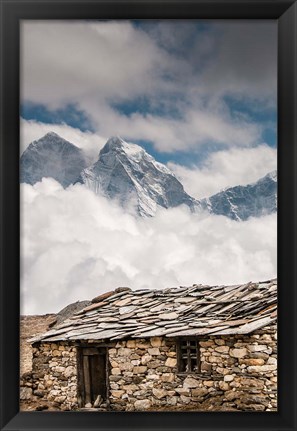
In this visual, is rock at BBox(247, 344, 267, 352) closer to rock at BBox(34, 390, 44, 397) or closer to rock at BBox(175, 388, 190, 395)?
rock at BBox(175, 388, 190, 395)

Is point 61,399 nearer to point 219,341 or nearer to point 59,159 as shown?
point 219,341

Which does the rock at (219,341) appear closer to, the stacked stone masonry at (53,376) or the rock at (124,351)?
the rock at (124,351)

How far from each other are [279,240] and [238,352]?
70.4 inches

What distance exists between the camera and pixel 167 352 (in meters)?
3.04

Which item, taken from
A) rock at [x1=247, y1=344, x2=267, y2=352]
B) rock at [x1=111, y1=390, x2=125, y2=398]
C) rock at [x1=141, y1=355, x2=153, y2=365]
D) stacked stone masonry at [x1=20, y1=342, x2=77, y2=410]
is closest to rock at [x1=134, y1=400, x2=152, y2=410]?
rock at [x1=111, y1=390, x2=125, y2=398]

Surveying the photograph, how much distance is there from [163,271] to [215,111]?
121 cm

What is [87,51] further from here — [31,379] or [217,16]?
[31,379]

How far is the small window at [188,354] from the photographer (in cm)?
295

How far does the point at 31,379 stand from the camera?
3.21 meters

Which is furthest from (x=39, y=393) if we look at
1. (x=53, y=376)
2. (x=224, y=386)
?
(x=224, y=386)

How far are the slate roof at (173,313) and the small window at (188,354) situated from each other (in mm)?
65

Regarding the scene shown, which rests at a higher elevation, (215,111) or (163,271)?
(215,111)

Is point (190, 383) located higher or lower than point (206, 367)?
lower
